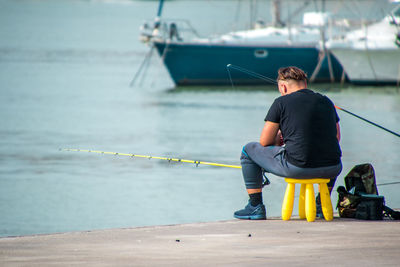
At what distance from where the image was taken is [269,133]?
5.83 meters

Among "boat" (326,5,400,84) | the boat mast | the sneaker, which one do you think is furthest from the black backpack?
the boat mast

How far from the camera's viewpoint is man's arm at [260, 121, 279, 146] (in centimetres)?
578

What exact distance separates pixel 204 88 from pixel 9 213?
2142 centimetres

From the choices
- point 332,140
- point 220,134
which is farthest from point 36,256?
point 220,134

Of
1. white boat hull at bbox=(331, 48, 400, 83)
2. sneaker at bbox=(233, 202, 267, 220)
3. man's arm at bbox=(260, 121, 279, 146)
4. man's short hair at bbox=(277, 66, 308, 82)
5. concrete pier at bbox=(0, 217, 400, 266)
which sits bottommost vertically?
white boat hull at bbox=(331, 48, 400, 83)

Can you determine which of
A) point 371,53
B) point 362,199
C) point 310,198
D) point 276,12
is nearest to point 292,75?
point 310,198

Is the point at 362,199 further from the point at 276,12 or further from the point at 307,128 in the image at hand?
the point at 276,12

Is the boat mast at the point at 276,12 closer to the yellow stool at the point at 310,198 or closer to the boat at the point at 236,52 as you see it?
the boat at the point at 236,52

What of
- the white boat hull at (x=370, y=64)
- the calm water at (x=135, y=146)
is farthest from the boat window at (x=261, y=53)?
the white boat hull at (x=370, y=64)

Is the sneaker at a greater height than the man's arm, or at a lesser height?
lesser

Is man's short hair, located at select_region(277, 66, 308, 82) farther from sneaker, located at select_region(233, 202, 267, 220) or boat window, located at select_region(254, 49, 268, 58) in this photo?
boat window, located at select_region(254, 49, 268, 58)

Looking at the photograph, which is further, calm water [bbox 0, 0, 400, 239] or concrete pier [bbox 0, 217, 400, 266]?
calm water [bbox 0, 0, 400, 239]

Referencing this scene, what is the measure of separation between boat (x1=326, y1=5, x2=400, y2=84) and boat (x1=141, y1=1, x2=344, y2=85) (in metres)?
0.60

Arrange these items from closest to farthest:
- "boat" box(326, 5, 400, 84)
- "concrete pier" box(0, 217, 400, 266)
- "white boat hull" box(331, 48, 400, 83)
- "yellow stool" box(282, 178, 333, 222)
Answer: "concrete pier" box(0, 217, 400, 266)
"yellow stool" box(282, 178, 333, 222)
"boat" box(326, 5, 400, 84)
"white boat hull" box(331, 48, 400, 83)
